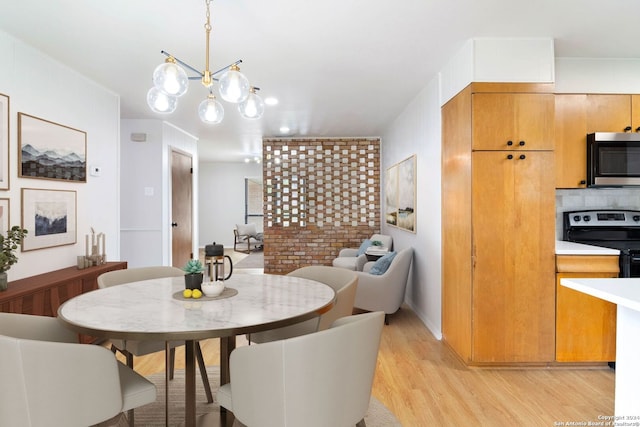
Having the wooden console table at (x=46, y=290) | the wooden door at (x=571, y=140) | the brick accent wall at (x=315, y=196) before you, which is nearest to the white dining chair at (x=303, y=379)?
the wooden console table at (x=46, y=290)

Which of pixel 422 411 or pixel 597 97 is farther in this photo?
pixel 597 97

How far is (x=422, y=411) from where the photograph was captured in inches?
87.0

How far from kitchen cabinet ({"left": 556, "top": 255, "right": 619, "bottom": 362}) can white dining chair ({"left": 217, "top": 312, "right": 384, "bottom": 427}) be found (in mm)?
2073

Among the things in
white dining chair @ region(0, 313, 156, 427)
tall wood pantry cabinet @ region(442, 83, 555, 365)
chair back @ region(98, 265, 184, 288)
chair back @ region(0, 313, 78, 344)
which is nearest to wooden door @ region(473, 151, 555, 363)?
tall wood pantry cabinet @ region(442, 83, 555, 365)

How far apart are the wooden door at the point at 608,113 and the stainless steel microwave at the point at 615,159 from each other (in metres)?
0.12

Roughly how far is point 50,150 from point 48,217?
0.54m

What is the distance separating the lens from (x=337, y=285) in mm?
2391

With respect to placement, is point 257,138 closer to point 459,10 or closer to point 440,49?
point 440,49

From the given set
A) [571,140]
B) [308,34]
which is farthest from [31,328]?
[571,140]

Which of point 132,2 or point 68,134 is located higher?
point 132,2

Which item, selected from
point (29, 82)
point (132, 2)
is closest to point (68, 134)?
point (29, 82)

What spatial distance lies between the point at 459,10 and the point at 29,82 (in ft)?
10.1

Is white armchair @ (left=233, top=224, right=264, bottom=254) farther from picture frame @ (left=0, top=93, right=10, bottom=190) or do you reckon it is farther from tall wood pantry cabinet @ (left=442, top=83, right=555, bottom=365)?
tall wood pantry cabinet @ (left=442, top=83, right=555, bottom=365)

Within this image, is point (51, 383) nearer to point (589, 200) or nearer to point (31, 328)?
point (31, 328)
